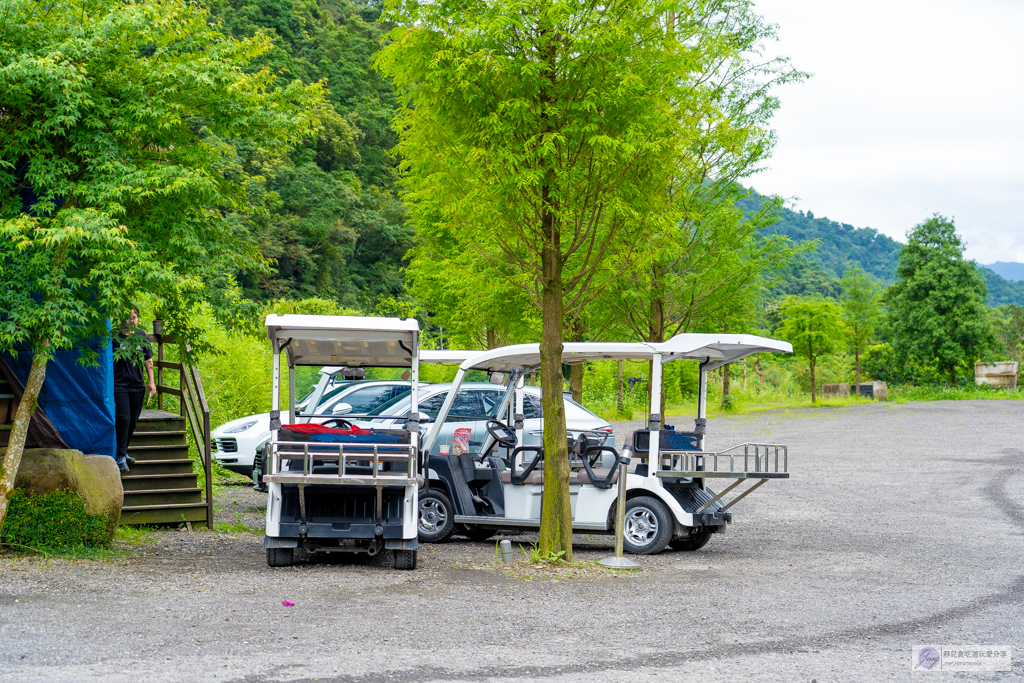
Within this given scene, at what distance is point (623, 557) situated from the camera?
30.5 ft

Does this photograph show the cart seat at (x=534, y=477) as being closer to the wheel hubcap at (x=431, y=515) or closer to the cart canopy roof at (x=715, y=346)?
the wheel hubcap at (x=431, y=515)

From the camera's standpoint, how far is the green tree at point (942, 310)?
48.8 metres

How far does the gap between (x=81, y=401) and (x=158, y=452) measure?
181 centimetres

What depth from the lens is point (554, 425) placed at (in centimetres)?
916

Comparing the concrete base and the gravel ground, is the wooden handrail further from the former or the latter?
the concrete base

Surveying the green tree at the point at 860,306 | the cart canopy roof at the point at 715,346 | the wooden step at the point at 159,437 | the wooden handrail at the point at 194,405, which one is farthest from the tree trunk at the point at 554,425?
the green tree at the point at 860,306

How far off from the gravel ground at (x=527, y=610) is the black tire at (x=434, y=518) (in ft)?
0.70

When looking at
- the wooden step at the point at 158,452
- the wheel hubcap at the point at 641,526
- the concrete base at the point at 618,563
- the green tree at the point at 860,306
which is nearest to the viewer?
the concrete base at the point at 618,563

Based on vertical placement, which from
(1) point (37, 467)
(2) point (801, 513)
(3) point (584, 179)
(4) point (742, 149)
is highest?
(4) point (742, 149)

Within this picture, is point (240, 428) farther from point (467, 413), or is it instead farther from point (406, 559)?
point (406, 559)

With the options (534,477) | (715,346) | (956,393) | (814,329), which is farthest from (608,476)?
(956,393)

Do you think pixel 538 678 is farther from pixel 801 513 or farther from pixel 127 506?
pixel 801 513

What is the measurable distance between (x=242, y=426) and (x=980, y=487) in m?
12.9

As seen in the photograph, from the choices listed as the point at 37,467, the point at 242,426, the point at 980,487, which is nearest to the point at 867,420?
the point at 980,487
